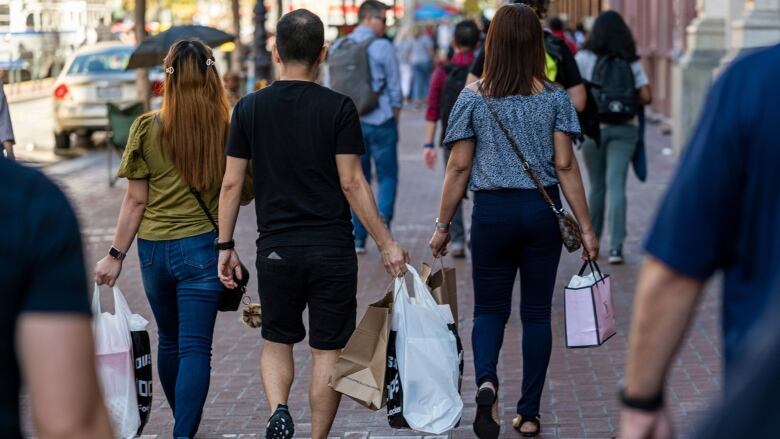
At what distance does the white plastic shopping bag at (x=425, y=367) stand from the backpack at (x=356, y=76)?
5509mm

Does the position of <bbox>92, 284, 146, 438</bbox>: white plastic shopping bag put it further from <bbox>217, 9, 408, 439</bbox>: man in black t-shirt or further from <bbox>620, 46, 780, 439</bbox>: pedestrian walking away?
<bbox>620, 46, 780, 439</bbox>: pedestrian walking away

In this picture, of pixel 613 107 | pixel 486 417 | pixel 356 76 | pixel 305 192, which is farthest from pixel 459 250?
pixel 305 192

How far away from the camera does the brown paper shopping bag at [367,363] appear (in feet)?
16.6

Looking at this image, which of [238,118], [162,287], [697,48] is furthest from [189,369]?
[697,48]

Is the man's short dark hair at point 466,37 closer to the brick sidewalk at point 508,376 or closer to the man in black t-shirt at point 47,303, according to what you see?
the brick sidewalk at point 508,376

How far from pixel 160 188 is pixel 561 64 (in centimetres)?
271

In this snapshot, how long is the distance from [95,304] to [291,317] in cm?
73

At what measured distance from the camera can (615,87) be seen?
9.62m

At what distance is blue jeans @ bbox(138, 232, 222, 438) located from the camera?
5.29 m

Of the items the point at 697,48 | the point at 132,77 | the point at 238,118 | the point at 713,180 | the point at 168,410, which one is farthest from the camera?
the point at 132,77

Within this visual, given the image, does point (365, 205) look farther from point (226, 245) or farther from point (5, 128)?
point (5, 128)

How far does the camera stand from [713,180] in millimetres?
2520

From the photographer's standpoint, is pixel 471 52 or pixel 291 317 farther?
pixel 471 52

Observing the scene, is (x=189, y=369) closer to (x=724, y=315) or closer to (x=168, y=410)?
(x=168, y=410)
